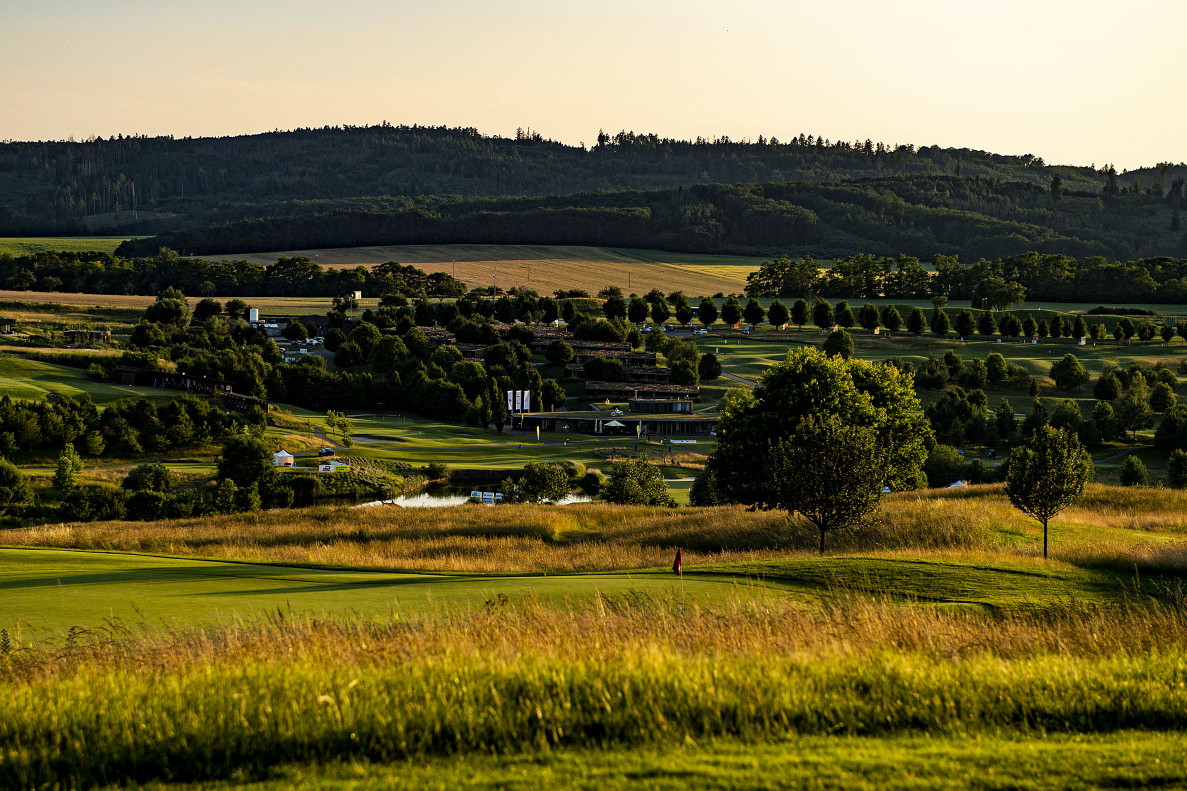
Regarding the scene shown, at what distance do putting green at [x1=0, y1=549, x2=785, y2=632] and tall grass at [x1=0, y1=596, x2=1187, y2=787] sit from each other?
3.21 meters

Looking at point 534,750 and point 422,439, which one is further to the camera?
point 422,439

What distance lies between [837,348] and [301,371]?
57.3 metres

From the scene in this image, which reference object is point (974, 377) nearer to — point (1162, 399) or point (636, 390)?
point (1162, 399)

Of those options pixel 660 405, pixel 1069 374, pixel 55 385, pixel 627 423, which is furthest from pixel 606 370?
pixel 55 385

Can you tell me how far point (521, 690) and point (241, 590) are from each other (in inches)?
459

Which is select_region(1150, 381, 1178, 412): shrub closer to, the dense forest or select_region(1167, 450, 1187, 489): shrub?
select_region(1167, 450, 1187, 489): shrub

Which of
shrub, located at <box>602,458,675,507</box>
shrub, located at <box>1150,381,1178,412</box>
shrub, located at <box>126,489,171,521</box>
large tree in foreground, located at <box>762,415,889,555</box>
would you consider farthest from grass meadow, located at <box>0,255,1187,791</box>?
shrub, located at <box>1150,381,1178,412</box>

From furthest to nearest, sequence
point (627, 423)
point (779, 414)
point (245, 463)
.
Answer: point (627, 423) < point (245, 463) < point (779, 414)

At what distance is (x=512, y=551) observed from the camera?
29.9 meters

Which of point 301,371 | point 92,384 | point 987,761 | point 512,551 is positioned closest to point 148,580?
point 512,551

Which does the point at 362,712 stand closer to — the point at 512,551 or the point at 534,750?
the point at 534,750

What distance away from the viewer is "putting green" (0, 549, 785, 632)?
16.2m

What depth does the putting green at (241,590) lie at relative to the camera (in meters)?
16.2

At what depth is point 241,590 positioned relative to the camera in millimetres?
19703
